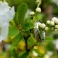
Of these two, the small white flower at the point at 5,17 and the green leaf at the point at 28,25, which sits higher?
the small white flower at the point at 5,17

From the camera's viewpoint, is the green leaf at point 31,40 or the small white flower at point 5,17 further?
the green leaf at point 31,40

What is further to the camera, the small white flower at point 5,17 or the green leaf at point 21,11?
the green leaf at point 21,11

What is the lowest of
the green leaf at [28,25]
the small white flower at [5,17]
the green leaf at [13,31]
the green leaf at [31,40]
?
the green leaf at [31,40]

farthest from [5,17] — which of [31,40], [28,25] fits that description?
[31,40]

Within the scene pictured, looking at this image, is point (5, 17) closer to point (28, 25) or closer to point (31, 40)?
point (28, 25)

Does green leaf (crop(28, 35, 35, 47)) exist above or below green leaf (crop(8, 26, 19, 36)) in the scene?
below

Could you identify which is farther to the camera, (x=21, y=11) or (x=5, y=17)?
(x=21, y=11)

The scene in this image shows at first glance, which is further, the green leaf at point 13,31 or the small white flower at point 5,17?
the green leaf at point 13,31

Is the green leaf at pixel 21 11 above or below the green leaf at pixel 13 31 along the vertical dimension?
above

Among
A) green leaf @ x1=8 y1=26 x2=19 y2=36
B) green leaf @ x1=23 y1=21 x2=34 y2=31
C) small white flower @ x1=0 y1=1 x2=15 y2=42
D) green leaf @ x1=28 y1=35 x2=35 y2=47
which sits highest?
small white flower @ x1=0 y1=1 x2=15 y2=42

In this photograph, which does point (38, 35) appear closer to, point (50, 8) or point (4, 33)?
point (4, 33)

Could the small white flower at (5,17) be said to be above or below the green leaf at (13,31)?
above

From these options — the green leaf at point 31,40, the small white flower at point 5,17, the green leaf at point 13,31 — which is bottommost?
the green leaf at point 31,40
